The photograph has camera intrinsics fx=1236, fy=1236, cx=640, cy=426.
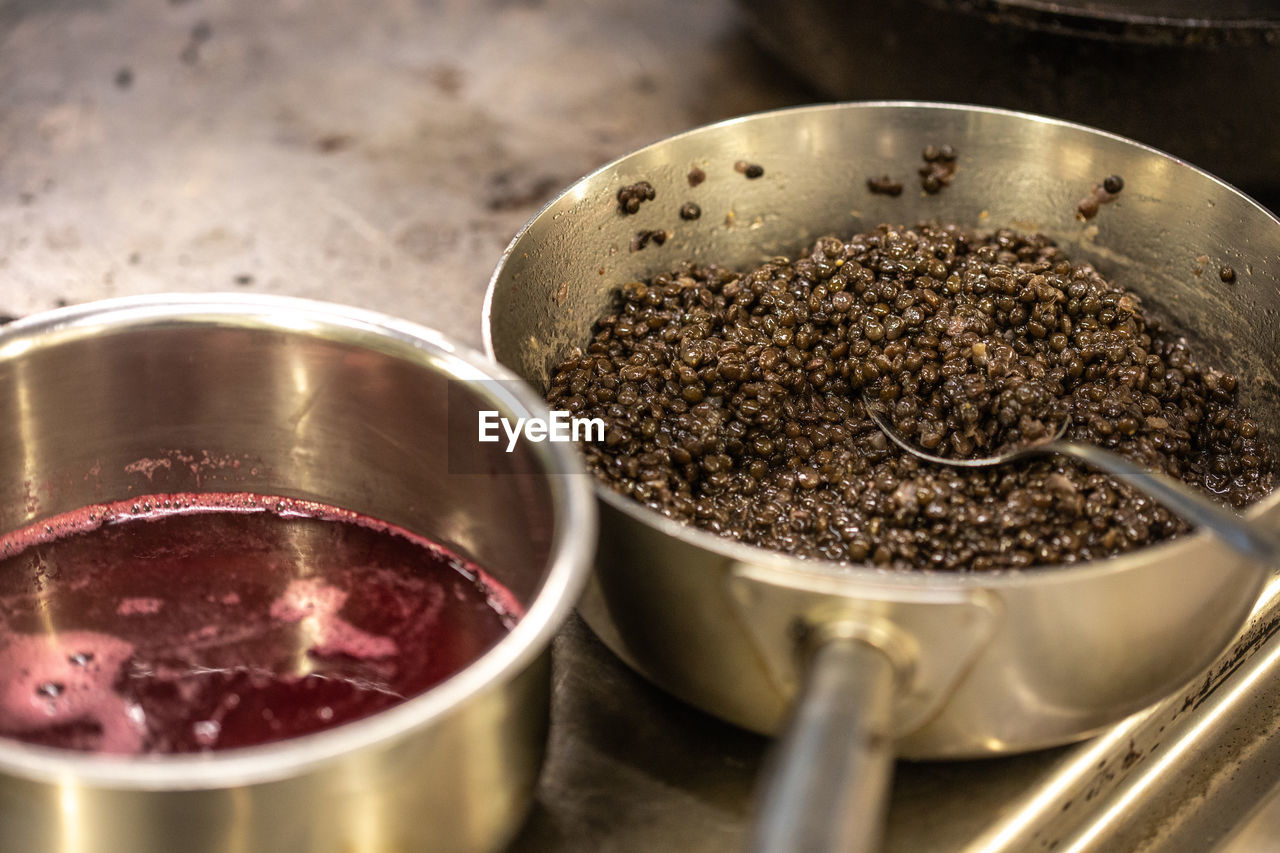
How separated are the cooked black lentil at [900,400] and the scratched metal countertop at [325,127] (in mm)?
781

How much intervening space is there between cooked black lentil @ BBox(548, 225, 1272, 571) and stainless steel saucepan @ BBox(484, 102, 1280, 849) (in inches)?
3.0

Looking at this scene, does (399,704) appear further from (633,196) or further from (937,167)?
(937,167)

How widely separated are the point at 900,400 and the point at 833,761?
642 millimetres

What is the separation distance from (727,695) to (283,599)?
37 centimetres

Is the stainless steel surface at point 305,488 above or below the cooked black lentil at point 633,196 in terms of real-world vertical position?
below

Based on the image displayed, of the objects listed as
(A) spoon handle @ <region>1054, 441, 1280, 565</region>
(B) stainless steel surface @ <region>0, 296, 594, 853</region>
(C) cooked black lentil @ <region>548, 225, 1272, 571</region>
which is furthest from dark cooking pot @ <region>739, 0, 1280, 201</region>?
(B) stainless steel surface @ <region>0, 296, 594, 853</region>

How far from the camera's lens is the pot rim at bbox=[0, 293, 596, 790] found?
685mm

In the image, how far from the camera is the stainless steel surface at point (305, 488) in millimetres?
720

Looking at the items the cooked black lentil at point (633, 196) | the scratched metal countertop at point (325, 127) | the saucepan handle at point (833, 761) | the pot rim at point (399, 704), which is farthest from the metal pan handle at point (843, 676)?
the scratched metal countertop at point (325, 127)

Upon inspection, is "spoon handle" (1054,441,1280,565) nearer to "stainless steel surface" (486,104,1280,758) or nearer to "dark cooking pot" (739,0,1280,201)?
"stainless steel surface" (486,104,1280,758)

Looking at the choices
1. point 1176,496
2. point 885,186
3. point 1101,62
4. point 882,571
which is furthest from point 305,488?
point 1101,62

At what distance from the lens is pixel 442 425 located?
100 cm

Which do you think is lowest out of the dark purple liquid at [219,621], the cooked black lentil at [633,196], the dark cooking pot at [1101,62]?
the dark purple liquid at [219,621]

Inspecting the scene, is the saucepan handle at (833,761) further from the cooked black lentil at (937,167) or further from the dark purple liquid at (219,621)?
the cooked black lentil at (937,167)
